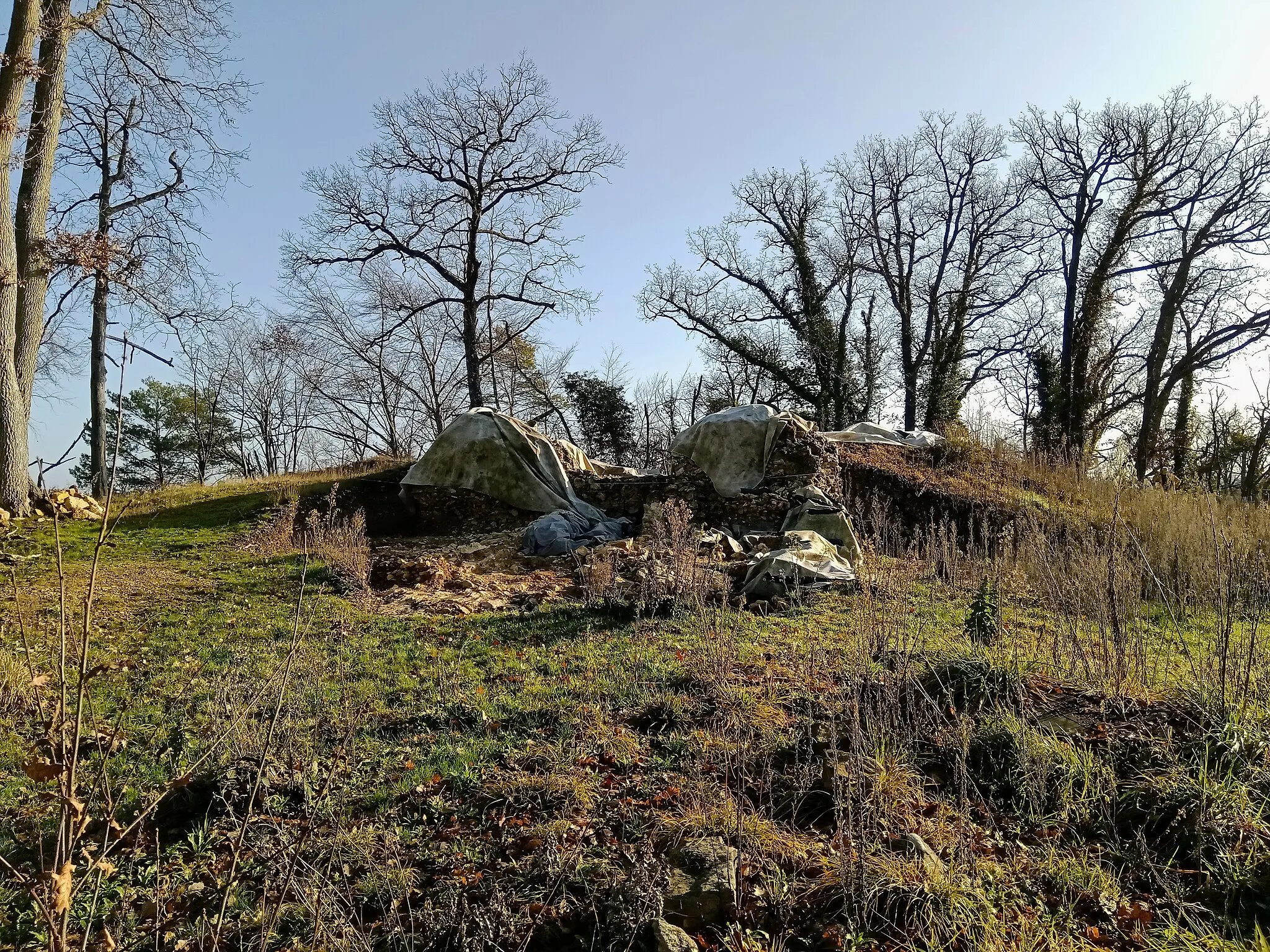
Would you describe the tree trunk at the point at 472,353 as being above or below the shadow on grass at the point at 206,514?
above

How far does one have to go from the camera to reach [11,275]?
33.5 feet

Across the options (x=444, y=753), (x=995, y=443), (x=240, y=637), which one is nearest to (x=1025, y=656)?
(x=444, y=753)

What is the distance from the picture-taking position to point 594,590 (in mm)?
7348

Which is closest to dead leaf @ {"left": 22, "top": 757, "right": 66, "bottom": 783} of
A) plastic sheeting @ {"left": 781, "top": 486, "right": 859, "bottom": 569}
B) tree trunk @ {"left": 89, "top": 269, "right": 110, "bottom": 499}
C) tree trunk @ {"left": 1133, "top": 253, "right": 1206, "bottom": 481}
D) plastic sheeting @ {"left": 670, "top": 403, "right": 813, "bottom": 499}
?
plastic sheeting @ {"left": 781, "top": 486, "right": 859, "bottom": 569}

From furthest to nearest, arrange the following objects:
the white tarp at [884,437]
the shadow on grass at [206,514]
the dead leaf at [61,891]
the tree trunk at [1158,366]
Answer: the tree trunk at [1158,366], the white tarp at [884,437], the shadow on grass at [206,514], the dead leaf at [61,891]

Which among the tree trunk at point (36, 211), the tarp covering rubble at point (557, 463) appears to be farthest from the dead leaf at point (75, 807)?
the tree trunk at point (36, 211)

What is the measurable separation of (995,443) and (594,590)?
11.1 metres

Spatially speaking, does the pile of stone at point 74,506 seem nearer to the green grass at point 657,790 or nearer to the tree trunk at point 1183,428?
the green grass at point 657,790

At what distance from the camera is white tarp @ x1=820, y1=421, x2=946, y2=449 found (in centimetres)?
1459

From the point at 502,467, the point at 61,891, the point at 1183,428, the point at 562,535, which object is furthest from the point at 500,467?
the point at 1183,428

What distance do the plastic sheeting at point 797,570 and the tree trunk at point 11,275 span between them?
1037 centimetres

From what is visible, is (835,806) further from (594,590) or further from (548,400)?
(548,400)

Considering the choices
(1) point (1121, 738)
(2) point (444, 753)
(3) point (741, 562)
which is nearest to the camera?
(1) point (1121, 738)

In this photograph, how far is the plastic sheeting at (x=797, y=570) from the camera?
7508mm
